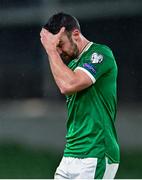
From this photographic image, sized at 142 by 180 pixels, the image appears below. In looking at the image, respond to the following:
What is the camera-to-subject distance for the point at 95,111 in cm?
393

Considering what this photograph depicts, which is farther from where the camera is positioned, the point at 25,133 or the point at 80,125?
the point at 25,133

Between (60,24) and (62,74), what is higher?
(60,24)

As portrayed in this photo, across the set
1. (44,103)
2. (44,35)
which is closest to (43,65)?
(44,103)

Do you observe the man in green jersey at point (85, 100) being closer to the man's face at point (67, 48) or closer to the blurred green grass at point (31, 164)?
the man's face at point (67, 48)

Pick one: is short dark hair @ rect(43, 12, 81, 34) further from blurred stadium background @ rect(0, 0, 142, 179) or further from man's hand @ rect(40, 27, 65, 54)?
blurred stadium background @ rect(0, 0, 142, 179)

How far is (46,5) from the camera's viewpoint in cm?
614

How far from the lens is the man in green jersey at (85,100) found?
12.8 feet

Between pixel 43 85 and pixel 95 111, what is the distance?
226 centimetres

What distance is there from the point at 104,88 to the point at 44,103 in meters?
2.26

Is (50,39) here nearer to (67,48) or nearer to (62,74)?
(67,48)

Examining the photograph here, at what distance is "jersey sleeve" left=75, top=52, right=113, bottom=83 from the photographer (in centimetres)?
388

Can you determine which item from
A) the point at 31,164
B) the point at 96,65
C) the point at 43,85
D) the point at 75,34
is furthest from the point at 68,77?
the point at 31,164

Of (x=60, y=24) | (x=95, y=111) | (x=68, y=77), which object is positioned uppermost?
(x=60, y=24)

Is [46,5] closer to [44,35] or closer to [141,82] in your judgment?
[141,82]
